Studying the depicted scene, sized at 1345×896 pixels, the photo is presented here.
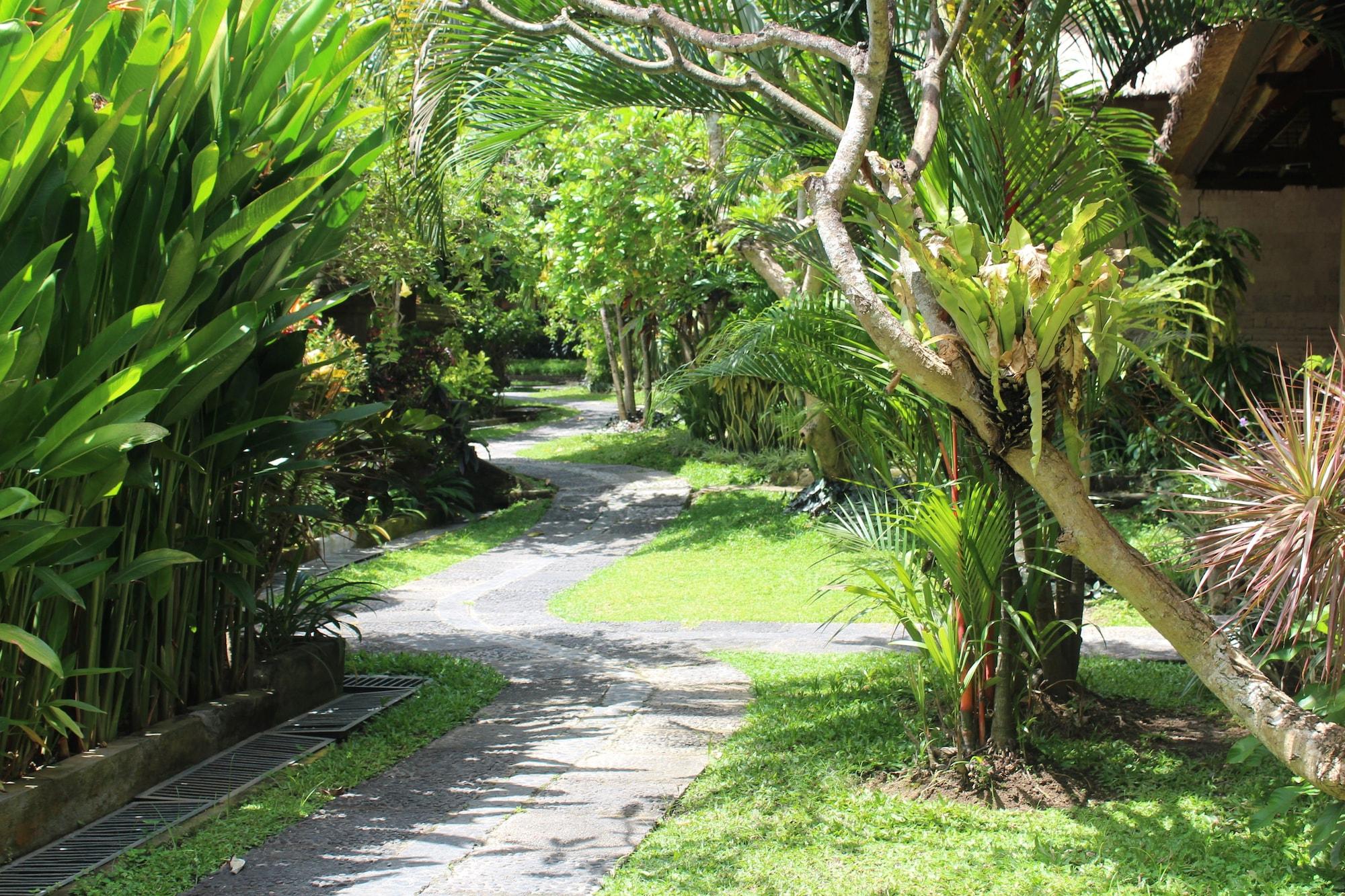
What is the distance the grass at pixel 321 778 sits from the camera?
360cm

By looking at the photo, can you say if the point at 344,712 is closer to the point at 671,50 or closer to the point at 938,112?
the point at 671,50

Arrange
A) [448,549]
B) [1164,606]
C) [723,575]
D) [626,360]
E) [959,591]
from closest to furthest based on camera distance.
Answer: [1164,606] < [959,591] < [723,575] < [448,549] < [626,360]

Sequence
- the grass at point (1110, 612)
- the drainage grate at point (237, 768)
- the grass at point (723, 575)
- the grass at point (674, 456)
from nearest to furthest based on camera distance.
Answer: the drainage grate at point (237, 768)
the grass at point (1110, 612)
the grass at point (723, 575)
the grass at point (674, 456)

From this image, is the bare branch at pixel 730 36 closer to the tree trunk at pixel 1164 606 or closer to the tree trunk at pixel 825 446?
the tree trunk at pixel 1164 606

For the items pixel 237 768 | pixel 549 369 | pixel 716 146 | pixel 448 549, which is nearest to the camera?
pixel 237 768

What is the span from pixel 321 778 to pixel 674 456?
11.7 m

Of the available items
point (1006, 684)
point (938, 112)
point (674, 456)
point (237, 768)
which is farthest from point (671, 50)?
point (674, 456)

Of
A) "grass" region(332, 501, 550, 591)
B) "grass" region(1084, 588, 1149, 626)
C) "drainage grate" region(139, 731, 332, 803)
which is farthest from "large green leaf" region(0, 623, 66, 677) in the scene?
"grass" region(1084, 588, 1149, 626)

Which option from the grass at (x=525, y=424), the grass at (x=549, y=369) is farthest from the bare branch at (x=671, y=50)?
the grass at (x=549, y=369)

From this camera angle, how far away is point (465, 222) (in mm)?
15430

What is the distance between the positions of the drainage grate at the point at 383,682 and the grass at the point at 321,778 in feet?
0.28

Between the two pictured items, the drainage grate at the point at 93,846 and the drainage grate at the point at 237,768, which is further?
the drainage grate at the point at 237,768

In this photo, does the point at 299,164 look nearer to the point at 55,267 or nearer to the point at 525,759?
the point at 55,267

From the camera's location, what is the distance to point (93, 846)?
3.79m
